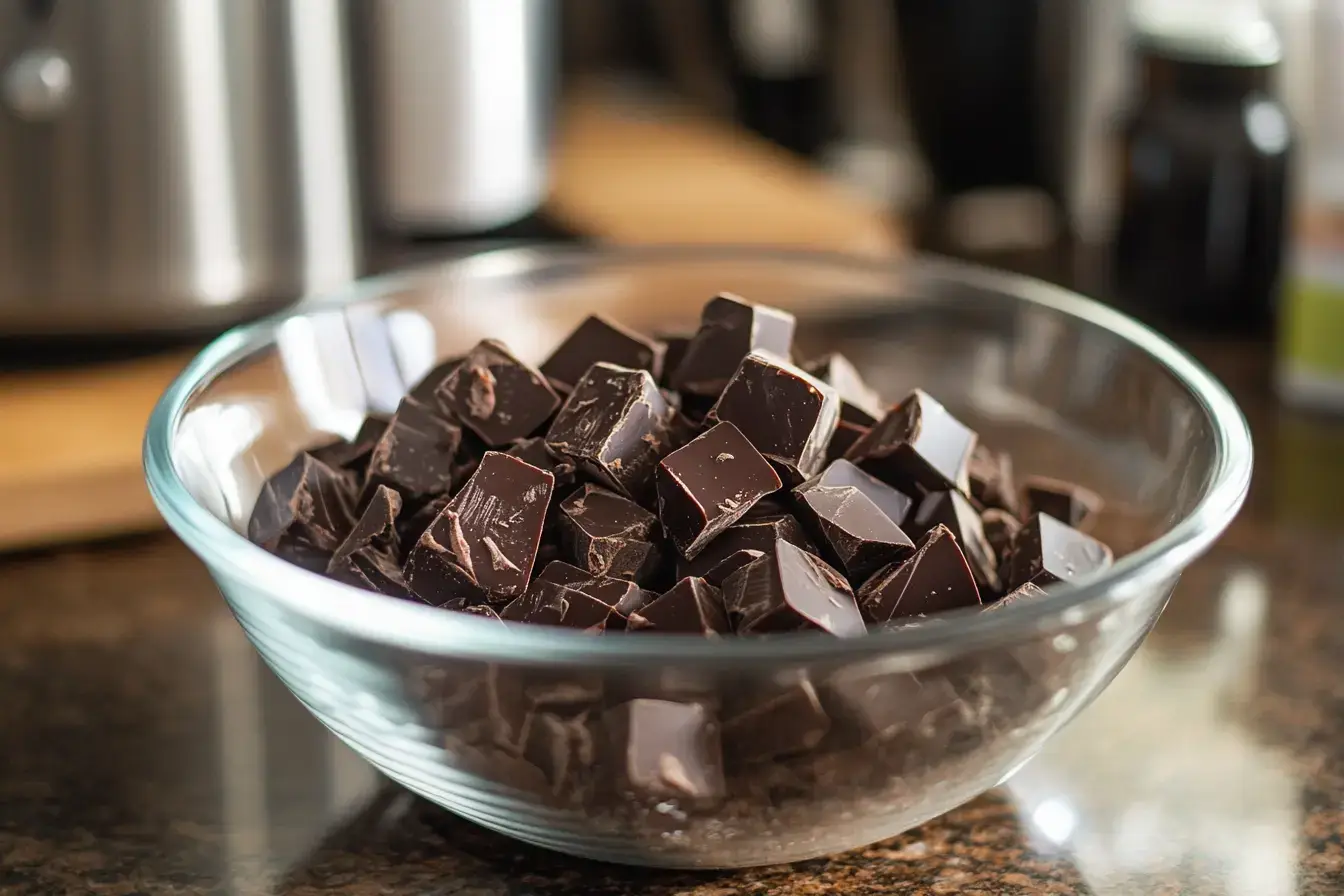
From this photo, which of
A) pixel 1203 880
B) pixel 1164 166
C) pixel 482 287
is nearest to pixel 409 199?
pixel 482 287

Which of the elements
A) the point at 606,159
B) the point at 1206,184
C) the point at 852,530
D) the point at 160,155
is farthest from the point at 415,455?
the point at 606,159

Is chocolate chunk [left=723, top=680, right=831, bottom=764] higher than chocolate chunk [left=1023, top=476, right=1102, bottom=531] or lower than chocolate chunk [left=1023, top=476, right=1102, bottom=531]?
higher

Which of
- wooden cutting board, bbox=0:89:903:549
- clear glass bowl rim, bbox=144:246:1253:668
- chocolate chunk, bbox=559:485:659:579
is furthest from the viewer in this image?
wooden cutting board, bbox=0:89:903:549

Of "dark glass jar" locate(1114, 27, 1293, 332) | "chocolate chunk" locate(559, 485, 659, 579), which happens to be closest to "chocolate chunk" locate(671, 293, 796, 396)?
"chocolate chunk" locate(559, 485, 659, 579)

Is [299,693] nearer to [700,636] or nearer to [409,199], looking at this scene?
[700,636]

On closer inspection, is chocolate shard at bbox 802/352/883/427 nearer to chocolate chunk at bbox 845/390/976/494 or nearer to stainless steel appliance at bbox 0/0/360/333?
chocolate chunk at bbox 845/390/976/494
